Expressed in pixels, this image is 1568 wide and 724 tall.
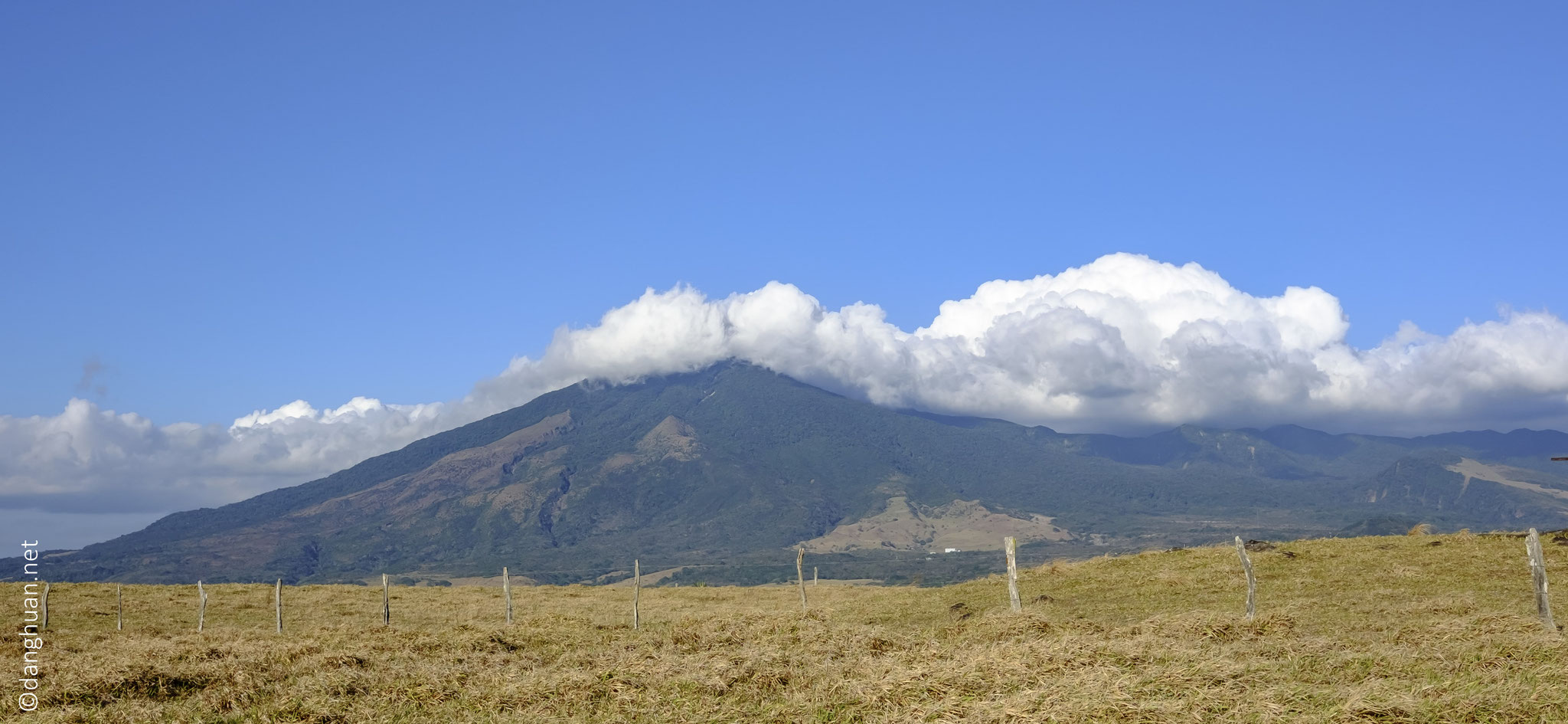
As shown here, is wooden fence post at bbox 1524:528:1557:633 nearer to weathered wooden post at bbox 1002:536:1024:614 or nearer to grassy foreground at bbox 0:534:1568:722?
grassy foreground at bbox 0:534:1568:722

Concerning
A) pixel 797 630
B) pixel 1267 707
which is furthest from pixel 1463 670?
pixel 797 630

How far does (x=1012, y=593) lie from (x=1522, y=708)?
52.6ft

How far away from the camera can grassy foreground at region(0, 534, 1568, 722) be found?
45.3ft

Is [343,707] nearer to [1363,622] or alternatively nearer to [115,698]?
[115,698]

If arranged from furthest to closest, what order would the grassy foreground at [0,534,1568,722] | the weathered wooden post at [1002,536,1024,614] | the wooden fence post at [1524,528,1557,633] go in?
the weathered wooden post at [1002,536,1024,614], the wooden fence post at [1524,528,1557,633], the grassy foreground at [0,534,1568,722]

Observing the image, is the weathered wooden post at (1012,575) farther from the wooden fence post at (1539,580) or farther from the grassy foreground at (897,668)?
the wooden fence post at (1539,580)

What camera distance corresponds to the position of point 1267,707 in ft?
43.1

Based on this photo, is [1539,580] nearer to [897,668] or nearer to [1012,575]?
[1012,575]

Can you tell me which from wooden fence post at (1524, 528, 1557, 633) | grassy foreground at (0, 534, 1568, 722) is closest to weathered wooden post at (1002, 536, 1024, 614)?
grassy foreground at (0, 534, 1568, 722)

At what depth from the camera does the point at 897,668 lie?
54.1 feet

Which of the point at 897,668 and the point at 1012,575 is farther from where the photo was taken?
the point at 1012,575

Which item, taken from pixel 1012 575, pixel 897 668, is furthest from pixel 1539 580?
pixel 897 668

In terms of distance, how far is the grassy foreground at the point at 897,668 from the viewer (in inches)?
543

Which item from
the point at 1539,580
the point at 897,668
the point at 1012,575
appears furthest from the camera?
the point at 1012,575
